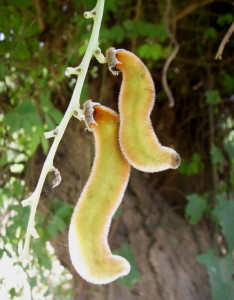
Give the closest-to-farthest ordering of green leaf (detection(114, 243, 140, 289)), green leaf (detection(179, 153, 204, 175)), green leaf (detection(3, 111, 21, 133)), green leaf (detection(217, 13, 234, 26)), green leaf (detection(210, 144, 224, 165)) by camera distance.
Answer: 1. green leaf (detection(3, 111, 21, 133))
2. green leaf (detection(114, 243, 140, 289))
3. green leaf (detection(210, 144, 224, 165))
4. green leaf (detection(217, 13, 234, 26))
5. green leaf (detection(179, 153, 204, 175))

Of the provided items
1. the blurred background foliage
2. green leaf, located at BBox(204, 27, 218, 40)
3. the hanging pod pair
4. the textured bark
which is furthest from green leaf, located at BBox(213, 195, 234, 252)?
the hanging pod pair

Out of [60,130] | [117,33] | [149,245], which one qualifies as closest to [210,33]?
[117,33]

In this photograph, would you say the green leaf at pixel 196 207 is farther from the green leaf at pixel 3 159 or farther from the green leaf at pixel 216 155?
the green leaf at pixel 3 159

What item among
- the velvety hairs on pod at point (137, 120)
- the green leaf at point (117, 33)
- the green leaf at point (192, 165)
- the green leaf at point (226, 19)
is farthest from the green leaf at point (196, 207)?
the velvety hairs on pod at point (137, 120)

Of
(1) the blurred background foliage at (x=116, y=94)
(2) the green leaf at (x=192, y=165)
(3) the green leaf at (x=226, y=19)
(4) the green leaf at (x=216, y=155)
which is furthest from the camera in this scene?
(2) the green leaf at (x=192, y=165)

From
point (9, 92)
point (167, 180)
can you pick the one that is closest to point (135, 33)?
point (9, 92)

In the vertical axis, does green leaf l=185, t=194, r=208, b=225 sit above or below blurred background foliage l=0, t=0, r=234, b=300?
below

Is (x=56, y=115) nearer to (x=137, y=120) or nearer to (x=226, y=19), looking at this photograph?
(x=137, y=120)

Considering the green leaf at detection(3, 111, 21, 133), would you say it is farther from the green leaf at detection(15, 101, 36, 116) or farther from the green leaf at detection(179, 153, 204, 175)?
the green leaf at detection(179, 153, 204, 175)
